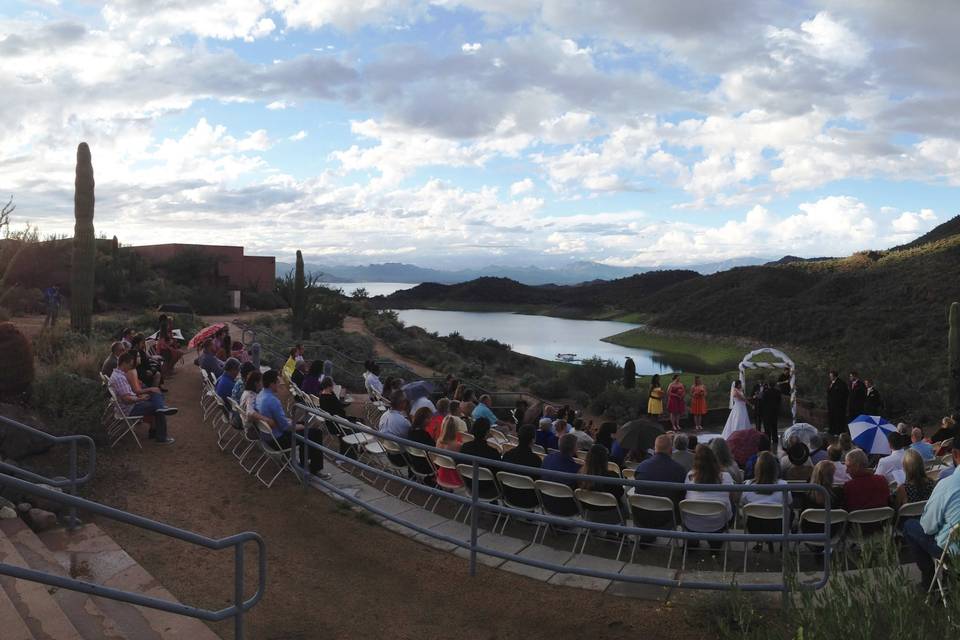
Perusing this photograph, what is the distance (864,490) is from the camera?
5758mm

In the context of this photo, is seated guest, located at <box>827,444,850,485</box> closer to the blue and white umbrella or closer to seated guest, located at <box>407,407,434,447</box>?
the blue and white umbrella

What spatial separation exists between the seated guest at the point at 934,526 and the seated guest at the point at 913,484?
3.88 ft

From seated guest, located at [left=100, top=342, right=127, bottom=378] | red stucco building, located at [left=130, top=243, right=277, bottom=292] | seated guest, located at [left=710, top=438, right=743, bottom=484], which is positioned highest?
red stucco building, located at [left=130, top=243, right=277, bottom=292]

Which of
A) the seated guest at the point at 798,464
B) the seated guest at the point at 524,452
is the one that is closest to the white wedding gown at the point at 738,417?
the seated guest at the point at 798,464

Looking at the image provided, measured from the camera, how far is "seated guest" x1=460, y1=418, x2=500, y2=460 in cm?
651

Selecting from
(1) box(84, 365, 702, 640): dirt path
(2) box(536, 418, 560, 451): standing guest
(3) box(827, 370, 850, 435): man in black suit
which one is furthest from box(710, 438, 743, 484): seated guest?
(3) box(827, 370, 850, 435): man in black suit

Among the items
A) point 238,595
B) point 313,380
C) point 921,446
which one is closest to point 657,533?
point 238,595

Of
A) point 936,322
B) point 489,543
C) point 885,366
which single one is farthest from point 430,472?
point 936,322

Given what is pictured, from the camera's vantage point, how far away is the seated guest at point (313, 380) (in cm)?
1048

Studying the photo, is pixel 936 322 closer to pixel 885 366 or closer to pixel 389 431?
pixel 885 366

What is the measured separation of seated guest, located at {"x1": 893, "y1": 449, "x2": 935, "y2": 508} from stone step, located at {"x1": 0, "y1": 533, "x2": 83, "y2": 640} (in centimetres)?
617

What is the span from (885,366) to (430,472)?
64.2ft

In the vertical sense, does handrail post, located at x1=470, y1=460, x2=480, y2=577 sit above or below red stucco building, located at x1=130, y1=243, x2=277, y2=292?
below

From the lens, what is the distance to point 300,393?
10.0 meters
